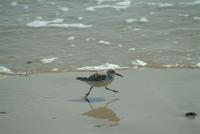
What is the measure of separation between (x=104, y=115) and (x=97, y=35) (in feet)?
15.5

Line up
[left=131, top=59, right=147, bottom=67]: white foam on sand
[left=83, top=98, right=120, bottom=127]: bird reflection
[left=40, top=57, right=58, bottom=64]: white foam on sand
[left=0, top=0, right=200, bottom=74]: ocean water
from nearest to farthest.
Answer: [left=83, top=98, right=120, bottom=127]: bird reflection < [left=131, top=59, right=147, bottom=67]: white foam on sand < [left=0, top=0, right=200, bottom=74]: ocean water < [left=40, top=57, right=58, bottom=64]: white foam on sand

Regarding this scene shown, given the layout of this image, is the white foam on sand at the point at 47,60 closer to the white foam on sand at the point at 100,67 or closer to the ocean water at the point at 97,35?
the ocean water at the point at 97,35

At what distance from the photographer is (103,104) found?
737 centimetres

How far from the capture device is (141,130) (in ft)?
20.5

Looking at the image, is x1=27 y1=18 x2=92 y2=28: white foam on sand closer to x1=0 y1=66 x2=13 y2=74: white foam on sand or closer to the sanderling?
x1=0 y1=66 x2=13 y2=74: white foam on sand

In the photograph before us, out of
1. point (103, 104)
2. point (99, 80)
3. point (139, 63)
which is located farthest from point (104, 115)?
point (139, 63)

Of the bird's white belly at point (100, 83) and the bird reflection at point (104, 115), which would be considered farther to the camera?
the bird's white belly at point (100, 83)

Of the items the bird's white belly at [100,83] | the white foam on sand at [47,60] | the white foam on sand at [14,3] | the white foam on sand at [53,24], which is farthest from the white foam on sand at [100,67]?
the white foam on sand at [14,3]

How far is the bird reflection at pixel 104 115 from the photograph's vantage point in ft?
21.6

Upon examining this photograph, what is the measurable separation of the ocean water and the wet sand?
740 millimetres

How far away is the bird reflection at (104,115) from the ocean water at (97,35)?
2.20 metres

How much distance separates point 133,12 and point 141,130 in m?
7.77

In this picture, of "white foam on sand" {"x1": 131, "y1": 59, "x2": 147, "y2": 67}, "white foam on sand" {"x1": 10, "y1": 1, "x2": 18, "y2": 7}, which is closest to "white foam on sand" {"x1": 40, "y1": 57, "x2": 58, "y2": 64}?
"white foam on sand" {"x1": 131, "y1": 59, "x2": 147, "y2": 67}

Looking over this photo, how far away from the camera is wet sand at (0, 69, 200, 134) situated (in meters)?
6.38
